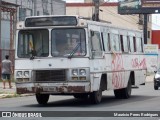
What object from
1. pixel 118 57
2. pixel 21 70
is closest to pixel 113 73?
pixel 118 57

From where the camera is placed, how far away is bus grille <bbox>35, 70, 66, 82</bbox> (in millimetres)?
20797

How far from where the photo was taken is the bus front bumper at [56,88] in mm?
20609

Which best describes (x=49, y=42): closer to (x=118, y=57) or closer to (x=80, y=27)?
(x=80, y=27)

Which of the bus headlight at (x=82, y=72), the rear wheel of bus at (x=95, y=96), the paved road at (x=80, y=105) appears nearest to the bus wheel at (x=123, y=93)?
the paved road at (x=80, y=105)

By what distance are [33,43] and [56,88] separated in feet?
6.31

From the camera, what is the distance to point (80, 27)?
21.0 meters

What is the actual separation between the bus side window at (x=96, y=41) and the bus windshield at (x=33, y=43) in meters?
1.66

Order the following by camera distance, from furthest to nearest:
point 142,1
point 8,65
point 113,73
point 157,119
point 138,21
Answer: point 138,21 < point 142,1 < point 8,65 < point 113,73 < point 157,119

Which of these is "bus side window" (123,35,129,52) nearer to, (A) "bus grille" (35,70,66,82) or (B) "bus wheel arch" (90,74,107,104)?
(B) "bus wheel arch" (90,74,107,104)

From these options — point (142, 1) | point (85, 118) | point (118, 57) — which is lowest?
point (85, 118)

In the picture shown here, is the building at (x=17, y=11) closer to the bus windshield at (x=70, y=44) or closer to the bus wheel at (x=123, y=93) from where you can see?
the bus wheel at (x=123, y=93)

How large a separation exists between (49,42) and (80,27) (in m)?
1.21

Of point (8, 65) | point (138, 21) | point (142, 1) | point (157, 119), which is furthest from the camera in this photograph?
point (138, 21)

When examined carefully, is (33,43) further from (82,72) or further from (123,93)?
(123,93)
